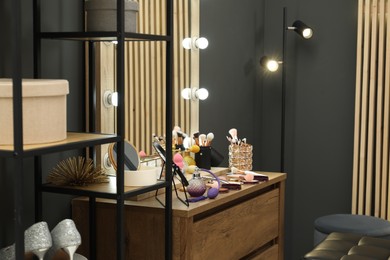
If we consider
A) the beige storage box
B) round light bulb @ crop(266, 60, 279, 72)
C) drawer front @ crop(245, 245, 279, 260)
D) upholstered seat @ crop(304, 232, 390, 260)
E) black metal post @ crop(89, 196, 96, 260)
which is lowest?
drawer front @ crop(245, 245, 279, 260)

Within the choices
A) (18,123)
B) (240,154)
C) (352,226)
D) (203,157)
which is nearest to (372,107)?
(352,226)

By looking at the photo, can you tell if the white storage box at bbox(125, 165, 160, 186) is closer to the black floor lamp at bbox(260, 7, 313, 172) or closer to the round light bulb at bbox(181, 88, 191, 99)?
the round light bulb at bbox(181, 88, 191, 99)

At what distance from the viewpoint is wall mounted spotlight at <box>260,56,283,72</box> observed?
4699mm

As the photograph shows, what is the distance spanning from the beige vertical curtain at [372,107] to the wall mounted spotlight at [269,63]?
553 millimetres

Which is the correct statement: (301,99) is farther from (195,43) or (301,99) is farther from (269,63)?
(195,43)

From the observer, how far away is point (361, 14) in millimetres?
4574

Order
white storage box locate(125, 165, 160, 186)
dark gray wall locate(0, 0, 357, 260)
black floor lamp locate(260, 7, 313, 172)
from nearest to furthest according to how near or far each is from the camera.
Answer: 1. white storage box locate(125, 165, 160, 186)
2. dark gray wall locate(0, 0, 357, 260)
3. black floor lamp locate(260, 7, 313, 172)

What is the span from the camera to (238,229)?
10.8 ft

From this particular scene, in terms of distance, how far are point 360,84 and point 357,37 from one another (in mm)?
321

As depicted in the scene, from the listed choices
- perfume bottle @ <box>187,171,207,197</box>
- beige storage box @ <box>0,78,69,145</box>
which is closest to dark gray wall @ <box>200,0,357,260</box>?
perfume bottle @ <box>187,171,207,197</box>

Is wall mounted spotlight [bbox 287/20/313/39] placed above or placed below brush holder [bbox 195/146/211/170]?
above

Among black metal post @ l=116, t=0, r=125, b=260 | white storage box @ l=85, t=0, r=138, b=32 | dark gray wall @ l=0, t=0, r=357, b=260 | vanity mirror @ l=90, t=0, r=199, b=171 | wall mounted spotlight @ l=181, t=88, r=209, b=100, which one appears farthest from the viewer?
dark gray wall @ l=0, t=0, r=357, b=260

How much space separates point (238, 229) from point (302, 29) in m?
1.86

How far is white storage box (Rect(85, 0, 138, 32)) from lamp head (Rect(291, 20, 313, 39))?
2.21m
